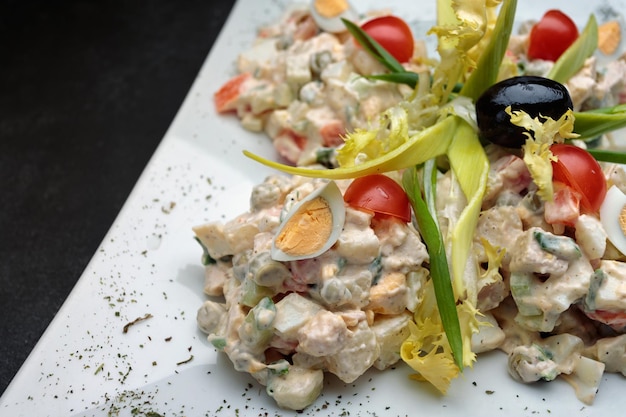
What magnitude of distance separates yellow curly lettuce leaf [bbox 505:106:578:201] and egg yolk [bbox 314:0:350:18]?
1445mm

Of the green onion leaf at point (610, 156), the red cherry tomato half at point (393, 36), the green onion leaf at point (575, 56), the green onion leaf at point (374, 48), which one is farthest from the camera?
the red cherry tomato half at point (393, 36)

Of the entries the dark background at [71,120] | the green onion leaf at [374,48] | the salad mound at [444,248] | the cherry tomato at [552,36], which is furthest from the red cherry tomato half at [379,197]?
the dark background at [71,120]

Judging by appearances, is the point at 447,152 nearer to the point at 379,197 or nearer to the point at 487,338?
the point at 379,197

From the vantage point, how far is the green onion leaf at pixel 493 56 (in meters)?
3.18

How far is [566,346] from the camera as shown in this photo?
284 centimetres

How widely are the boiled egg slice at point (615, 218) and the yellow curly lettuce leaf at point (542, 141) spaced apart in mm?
218

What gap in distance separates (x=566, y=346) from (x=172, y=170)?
186 centimetres

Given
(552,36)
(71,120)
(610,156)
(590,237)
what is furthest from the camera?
(71,120)

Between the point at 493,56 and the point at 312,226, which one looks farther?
the point at 493,56

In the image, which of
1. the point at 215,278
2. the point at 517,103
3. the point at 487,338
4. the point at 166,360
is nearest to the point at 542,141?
the point at 517,103

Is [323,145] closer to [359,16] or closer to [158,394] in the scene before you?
[359,16]

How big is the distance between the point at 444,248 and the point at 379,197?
11.5 inches

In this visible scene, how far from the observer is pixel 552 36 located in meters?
3.70

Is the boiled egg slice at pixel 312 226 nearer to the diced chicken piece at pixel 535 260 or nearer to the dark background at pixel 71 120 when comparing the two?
the diced chicken piece at pixel 535 260
